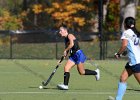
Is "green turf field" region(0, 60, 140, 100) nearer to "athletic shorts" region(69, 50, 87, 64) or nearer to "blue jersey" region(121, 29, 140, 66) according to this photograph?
"athletic shorts" region(69, 50, 87, 64)

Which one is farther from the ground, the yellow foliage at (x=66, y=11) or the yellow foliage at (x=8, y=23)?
the yellow foliage at (x=66, y=11)

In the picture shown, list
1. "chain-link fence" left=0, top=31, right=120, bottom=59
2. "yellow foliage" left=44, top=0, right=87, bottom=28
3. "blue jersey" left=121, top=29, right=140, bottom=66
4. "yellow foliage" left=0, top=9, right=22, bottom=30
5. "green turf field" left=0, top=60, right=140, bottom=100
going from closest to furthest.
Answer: "blue jersey" left=121, top=29, right=140, bottom=66
"green turf field" left=0, top=60, right=140, bottom=100
"chain-link fence" left=0, top=31, right=120, bottom=59
"yellow foliage" left=44, top=0, right=87, bottom=28
"yellow foliage" left=0, top=9, right=22, bottom=30

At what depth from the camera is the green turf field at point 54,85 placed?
46.1 feet

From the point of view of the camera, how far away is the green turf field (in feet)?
46.1

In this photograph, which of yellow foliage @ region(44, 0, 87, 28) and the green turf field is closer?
the green turf field

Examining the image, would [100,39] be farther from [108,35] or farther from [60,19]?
[60,19]

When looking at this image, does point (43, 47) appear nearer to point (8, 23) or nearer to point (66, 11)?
point (66, 11)

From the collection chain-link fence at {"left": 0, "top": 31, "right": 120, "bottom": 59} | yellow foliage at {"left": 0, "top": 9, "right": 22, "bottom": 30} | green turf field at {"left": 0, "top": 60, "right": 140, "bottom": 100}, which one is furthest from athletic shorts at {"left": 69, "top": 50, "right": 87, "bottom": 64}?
yellow foliage at {"left": 0, "top": 9, "right": 22, "bottom": 30}

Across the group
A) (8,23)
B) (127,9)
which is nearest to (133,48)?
(127,9)

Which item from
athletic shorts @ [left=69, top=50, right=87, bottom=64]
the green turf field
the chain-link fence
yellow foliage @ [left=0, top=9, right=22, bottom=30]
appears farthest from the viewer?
yellow foliage @ [left=0, top=9, right=22, bottom=30]

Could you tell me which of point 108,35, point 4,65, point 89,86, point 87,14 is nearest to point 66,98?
point 89,86

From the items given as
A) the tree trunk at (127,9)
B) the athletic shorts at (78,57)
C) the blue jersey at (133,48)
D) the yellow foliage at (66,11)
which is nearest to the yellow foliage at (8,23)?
the yellow foliage at (66,11)

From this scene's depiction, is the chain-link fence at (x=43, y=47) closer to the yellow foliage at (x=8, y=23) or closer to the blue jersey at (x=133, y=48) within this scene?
the yellow foliage at (x=8, y=23)

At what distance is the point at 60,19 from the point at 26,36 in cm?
234
